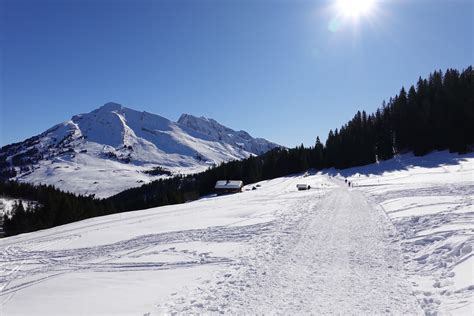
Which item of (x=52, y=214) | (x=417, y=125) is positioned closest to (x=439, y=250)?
(x=417, y=125)

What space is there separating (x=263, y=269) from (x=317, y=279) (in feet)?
6.62

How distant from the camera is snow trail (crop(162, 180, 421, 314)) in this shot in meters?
7.39

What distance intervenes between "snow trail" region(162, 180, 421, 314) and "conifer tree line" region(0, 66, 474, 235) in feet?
215

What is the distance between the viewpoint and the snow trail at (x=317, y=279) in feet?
24.2

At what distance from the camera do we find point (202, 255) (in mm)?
12953

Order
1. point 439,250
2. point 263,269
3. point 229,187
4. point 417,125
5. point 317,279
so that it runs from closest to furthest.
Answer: point 317,279 → point 439,250 → point 263,269 → point 417,125 → point 229,187

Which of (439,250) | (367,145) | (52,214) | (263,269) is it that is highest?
(367,145)

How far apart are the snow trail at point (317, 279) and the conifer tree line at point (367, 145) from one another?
6556 cm

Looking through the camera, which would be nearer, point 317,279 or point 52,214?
point 317,279

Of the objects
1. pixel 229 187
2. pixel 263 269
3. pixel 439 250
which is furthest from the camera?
pixel 229 187

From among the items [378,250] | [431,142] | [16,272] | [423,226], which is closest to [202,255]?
[378,250]

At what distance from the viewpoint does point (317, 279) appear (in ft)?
29.8

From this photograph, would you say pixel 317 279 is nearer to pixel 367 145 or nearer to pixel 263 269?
pixel 263 269

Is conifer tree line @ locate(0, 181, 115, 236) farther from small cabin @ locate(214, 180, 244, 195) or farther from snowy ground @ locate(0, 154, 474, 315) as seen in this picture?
A: snowy ground @ locate(0, 154, 474, 315)
